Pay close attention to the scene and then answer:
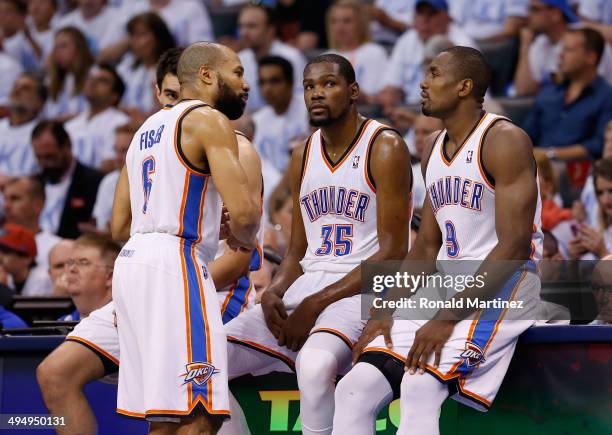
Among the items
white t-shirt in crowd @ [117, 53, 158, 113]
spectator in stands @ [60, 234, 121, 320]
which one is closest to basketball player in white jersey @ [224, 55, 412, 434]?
spectator in stands @ [60, 234, 121, 320]

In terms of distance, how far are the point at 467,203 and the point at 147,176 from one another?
140 centimetres

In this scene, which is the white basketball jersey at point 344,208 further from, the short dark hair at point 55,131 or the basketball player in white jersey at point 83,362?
the short dark hair at point 55,131

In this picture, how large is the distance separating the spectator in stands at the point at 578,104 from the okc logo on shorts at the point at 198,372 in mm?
4702

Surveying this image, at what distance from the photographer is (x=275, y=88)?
376 inches

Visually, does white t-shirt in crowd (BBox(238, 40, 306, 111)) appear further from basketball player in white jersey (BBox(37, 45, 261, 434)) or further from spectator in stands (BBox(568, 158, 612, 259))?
basketball player in white jersey (BBox(37, 45, 261, 434))

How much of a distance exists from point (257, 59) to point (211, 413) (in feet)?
21.3

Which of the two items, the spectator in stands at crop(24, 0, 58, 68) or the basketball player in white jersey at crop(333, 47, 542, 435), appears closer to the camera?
the basketball player in white jersey at crop(333, 47, 542, 435)

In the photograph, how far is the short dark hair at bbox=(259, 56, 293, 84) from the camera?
9.38 metres

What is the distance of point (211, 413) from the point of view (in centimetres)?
423

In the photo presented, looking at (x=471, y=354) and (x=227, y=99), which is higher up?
(x=227, y=99)

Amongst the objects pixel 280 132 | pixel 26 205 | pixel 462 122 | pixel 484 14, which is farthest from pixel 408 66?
pixel 462 122

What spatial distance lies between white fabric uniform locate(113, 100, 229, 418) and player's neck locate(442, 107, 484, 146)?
1.12 m

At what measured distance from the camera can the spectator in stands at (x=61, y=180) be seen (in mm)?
9414

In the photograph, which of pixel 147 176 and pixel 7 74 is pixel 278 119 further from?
pixel 147 176
